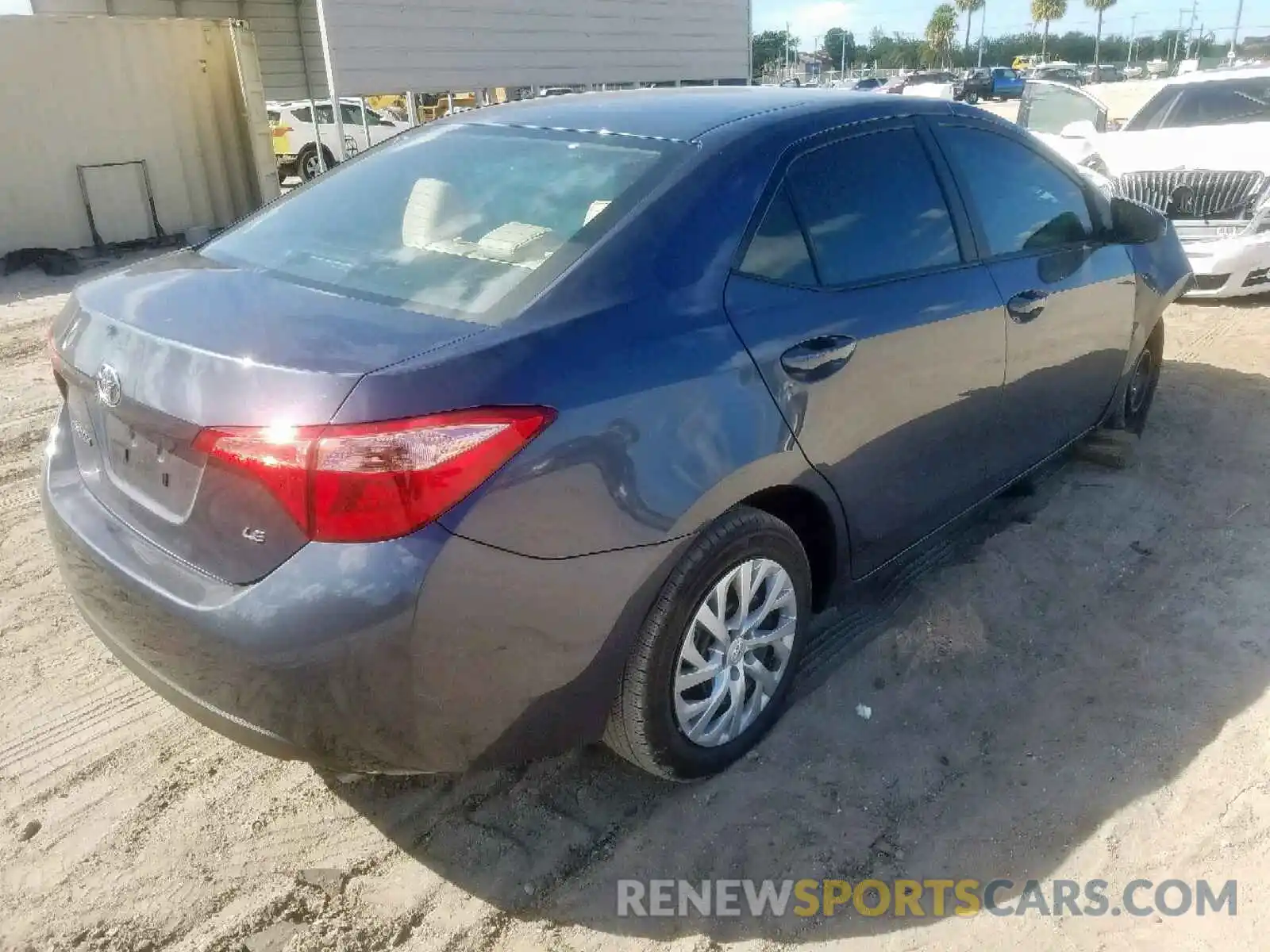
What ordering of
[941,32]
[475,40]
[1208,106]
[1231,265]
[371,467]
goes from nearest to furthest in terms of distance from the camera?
[371,467] → [1231,265] → [1208,106] → [475,40] → [941,32]

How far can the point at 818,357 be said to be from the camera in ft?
8.56

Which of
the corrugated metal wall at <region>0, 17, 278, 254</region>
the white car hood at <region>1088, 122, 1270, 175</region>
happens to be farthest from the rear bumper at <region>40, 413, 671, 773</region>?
the corrugated metal wall at <region>0, 17, 278, 254</region>

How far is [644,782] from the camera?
274cm

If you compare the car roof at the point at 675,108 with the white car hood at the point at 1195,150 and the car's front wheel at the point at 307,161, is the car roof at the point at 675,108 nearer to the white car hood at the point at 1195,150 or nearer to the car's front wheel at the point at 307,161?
the white car hood at the point at 1195,150

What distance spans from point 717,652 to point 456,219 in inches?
51.5

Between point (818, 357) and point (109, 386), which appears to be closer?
point (109, 386)

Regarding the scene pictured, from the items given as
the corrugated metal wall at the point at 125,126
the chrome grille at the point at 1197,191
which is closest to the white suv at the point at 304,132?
the corrugated metal wall at the point at 125,126

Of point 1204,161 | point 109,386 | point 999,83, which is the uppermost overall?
point 109,386

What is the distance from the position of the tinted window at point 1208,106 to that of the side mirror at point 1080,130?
1.04 ft

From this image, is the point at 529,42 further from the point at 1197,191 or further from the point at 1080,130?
the point at 1197,191

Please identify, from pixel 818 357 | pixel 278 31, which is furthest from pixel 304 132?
pixel 818 357

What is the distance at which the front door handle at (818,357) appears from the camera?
100 inches

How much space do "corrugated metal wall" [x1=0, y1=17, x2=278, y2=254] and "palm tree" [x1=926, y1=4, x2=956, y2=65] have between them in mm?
83546

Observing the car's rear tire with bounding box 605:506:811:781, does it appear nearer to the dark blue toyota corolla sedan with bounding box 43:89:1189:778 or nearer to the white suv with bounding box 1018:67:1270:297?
the dark blue toyota corolla sedan with bounding box 43:89:1189:778
